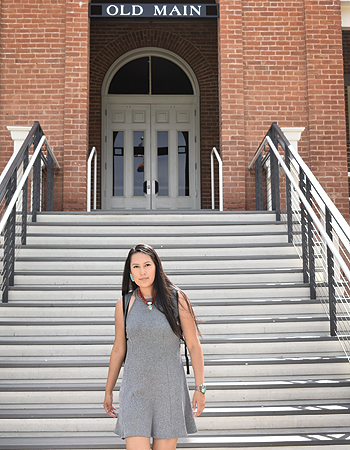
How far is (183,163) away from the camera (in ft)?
35.4

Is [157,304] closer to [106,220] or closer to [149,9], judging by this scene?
[106,220]

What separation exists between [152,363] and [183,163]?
858 cm

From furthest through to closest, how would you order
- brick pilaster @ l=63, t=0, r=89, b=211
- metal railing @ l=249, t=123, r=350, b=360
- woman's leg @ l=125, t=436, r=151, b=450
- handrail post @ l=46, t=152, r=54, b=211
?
brick pilaster @ l=63, t=0, r=89, b=211, handrail post @ l=46, t=152, r=54, b=211, metal railing @ l=249, t=123, r=350, b=360, woman's leg @ l=125, t=436, r=151, b=450

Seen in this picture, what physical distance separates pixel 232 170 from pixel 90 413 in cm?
507

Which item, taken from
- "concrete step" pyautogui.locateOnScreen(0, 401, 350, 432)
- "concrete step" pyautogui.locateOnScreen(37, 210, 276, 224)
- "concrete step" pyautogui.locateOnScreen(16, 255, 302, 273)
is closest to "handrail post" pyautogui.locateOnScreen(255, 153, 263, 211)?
"concrete step" pyautogui.locateOnScreen(37, 210, 276, 224)

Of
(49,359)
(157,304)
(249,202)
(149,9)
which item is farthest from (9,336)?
(149,9)

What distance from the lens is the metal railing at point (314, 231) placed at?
15.1 ft

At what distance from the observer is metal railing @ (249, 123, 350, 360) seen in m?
4.59

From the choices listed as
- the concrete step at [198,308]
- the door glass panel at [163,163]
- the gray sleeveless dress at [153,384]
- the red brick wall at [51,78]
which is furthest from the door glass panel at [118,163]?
the gray sleeveless dress at [153,384]

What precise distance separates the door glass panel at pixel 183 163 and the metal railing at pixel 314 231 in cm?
304

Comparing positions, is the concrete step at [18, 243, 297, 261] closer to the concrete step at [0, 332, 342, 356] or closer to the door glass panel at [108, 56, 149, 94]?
the concrete step at [0, 332, 342, 356]

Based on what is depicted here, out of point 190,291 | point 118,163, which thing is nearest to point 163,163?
point 118,163

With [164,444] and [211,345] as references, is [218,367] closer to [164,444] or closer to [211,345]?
[211,345]

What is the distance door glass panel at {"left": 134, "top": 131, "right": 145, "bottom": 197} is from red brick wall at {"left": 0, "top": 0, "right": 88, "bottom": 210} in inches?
103
